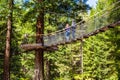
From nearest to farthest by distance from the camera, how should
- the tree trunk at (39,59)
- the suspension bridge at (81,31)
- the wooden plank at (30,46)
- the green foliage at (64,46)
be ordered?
the suspension bridge at (81,31)
the wooden plank at (30,46)
the tree trunk at (39,59)
the green foliage at (64,46)

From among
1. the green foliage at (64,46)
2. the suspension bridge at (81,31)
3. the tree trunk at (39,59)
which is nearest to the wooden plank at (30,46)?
the suspension bridge at (81,31)

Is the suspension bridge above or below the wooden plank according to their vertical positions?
above

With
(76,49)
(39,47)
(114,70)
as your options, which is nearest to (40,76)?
(39,47)

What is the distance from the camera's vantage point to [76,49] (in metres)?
50.9

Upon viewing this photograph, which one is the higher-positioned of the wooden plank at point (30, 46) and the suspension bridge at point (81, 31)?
the suspension bridge at point (81, 31)

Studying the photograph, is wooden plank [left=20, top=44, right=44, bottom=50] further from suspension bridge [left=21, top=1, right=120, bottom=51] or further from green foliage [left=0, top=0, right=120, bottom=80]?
green foliage [left=0, top=0, right=120, bottom=80]

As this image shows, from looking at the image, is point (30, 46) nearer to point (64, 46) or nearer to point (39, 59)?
point (39, 59)

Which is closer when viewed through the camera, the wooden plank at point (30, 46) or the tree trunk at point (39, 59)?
the wooden plank at point (30, 46)

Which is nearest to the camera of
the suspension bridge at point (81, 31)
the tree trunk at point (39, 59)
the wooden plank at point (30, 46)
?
the suspension bridge at point (81, 31)

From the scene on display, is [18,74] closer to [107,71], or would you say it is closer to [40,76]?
[107,71]

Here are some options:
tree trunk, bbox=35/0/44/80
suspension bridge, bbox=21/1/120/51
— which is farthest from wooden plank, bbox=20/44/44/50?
tree trunk, bbox=35/0/44/80

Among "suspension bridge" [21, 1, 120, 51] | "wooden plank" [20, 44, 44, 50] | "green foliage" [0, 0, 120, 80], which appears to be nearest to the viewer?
"suspension bridge" [21, 1, 120, 51]

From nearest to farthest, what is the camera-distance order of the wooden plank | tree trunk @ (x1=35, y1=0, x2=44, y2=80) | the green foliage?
the wooden plank, tree trunk @ (x1=35, y1=0, x2=44, y2=80), the green foliage

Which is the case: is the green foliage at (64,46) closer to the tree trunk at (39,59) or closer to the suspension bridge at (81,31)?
the suspension bridge at (81,31)
